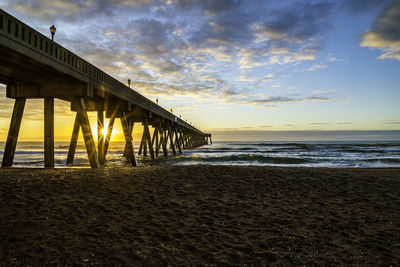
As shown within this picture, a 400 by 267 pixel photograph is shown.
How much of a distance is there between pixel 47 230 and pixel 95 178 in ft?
13.8

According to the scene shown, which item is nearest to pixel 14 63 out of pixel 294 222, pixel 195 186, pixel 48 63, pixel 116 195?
pixel 48 63

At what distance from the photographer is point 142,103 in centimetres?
1933

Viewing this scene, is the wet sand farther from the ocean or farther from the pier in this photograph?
the ocean

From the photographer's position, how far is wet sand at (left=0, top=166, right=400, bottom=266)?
3.62m

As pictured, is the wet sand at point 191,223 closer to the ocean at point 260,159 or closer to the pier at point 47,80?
the pier at point 47,80

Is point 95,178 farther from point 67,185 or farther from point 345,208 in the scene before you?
point 345,208

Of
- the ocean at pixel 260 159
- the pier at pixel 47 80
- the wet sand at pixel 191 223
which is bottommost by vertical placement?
the ocean at pixel 260 159

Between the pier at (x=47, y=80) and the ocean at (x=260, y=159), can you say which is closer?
the pier at (x=47, y=80)

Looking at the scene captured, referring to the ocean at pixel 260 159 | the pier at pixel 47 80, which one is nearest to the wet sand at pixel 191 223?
the pier at pixel 47 80

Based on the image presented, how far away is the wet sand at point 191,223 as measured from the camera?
3.62 m

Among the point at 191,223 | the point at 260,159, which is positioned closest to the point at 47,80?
the point at 191,223

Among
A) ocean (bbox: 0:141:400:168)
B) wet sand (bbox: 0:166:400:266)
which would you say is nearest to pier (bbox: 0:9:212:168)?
wet sand (bbox: 0:166:400:266)

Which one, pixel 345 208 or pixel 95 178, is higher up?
pixel 95 178

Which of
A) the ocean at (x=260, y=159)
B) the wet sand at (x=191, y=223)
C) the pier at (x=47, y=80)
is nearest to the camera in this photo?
the wet sand at (x=191, y=223)
